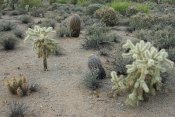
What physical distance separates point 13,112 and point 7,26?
8163 millimetres

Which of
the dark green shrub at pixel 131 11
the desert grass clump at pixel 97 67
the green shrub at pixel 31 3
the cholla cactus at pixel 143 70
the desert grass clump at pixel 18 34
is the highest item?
the cholla cactus at pixel 143 70

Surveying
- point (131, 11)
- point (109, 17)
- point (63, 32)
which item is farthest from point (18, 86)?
point (131, 11)

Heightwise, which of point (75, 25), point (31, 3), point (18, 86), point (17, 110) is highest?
point (75, 25)

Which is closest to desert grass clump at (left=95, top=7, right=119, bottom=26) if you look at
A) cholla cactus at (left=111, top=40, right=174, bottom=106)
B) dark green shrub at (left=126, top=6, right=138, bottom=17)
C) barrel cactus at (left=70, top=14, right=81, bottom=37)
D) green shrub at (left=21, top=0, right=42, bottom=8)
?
barrel cactus at (left=70, top=14, right=81, bottom=37)

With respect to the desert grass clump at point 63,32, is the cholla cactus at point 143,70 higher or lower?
A: higher

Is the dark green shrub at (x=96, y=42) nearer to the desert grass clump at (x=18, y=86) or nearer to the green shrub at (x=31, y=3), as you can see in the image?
the desert grass clump at (x=18, y=86)

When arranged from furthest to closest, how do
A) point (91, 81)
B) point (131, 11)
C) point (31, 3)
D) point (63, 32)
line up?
point (31, 3), point (131, 11), point (63, 32), point (91, 81)

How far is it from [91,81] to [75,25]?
17.4 feet

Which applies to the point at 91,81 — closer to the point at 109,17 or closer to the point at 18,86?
the point at 18,86

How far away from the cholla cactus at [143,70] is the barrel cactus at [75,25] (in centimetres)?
606

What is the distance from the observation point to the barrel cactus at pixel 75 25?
14430 millimetres

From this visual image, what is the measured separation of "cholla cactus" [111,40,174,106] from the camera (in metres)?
8.20

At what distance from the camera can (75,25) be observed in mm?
14477

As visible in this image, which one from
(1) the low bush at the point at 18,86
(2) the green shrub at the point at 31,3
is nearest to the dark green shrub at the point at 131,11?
(2) the green shrub at the point at 31,3
